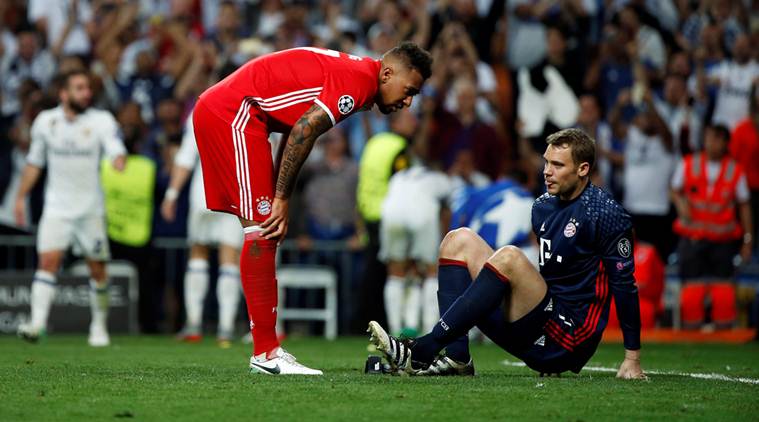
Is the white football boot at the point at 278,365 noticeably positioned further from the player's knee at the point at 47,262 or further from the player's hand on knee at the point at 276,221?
the player's knee at the point at 47,262

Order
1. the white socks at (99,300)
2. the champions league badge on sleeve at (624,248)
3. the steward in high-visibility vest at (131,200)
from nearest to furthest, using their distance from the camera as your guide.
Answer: the champions league badge on sleeve at (624,248) < the white socks at (99,300) < the steward in high-visibility vest at (131,200)

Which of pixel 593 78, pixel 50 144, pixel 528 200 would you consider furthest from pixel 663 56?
pixel 50 144

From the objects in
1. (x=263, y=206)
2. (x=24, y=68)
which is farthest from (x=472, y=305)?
(x=24, y=68)

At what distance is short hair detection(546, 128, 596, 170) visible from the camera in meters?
7.66

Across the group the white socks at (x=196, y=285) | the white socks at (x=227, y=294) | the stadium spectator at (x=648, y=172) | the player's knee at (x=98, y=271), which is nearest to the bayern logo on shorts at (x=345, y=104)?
the player's knee at (x=98, y=271)

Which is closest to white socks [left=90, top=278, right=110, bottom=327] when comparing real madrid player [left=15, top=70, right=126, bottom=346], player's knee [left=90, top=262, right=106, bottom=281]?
player's knee [left=90, top=262, right=106, bottom=281]

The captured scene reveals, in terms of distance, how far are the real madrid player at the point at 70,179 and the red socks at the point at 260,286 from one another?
5.68 meters

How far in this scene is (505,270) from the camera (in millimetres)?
7309

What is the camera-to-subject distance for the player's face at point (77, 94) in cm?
1338

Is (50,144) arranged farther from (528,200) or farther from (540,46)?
(540,46)

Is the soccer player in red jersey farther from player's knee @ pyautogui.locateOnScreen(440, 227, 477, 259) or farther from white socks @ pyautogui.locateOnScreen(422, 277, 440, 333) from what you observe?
white socks @ pyautogui.locateOnScreen(422, 277, 440, 333)

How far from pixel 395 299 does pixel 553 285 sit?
795 centimetres

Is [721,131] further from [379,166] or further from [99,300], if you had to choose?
[99,300]

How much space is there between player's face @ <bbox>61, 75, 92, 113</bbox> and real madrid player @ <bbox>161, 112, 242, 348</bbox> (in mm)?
1170
